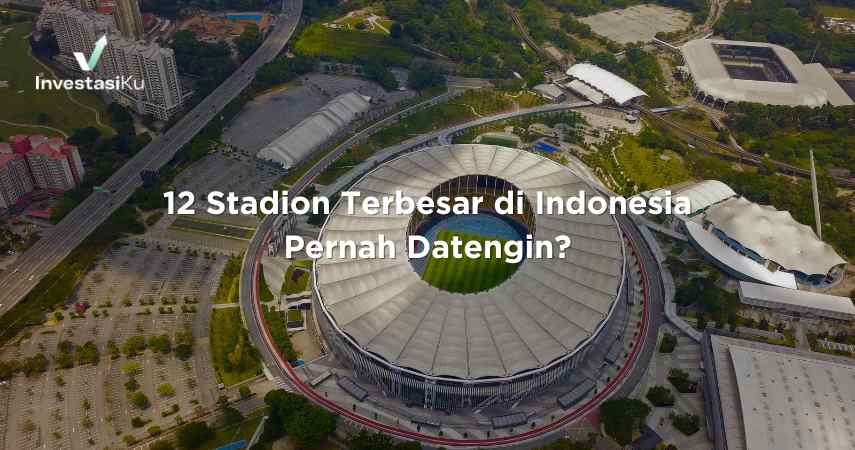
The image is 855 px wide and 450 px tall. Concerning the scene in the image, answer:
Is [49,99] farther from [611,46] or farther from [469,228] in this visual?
[611,46]

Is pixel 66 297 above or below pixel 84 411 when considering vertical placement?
above

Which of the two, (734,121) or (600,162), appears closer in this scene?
(600,162)

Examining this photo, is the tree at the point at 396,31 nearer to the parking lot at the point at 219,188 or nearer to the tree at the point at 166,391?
the parking lot at the point at 219,188

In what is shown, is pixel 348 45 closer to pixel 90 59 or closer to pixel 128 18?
pixel 128 18

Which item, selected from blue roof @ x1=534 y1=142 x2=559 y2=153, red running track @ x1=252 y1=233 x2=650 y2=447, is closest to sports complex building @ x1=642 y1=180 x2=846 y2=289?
red running track @ x1=252 y1=233 x2=650 y2=447

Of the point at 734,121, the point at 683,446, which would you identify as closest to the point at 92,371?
the point at 683,446

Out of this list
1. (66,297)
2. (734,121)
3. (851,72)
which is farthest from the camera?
(851,72)

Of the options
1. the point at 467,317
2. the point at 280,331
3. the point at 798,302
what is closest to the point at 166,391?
the point at 280,331

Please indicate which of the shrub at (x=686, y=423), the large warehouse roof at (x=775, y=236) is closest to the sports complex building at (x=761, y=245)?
the large warehouse roof at (x=775, y=236)
